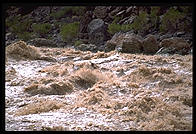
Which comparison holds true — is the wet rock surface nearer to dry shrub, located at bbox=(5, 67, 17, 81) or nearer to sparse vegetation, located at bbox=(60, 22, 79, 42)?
dry shrub, located at bbox=(5, 67, 17, 81)

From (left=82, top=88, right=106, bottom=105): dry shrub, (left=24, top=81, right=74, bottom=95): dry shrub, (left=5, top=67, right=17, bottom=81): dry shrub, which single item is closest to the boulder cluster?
(left=5, top=67, right=17, bottom=81): dry shrub

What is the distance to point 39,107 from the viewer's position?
8180 mm

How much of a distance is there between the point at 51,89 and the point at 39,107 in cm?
194

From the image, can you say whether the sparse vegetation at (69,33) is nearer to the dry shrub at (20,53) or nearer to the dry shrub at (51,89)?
the dry shrub at (20,53)

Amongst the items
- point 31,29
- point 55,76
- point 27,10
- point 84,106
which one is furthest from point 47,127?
point 27,10

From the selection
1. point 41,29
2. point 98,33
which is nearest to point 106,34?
point 98,33

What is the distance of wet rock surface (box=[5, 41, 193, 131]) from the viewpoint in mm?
6781

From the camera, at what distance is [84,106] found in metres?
8.34

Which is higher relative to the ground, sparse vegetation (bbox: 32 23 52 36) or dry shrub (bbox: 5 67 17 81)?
dry shrub (bbox: 5 67 17 81)

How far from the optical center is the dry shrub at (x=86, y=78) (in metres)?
11.3

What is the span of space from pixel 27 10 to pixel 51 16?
132 inches

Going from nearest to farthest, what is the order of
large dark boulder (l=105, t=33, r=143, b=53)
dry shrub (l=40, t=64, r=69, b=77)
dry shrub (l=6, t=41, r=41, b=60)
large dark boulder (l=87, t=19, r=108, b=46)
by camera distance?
1. dry shrub (l=40, t=64, r=69, b=77)
2. dry shrub (l=6, t=41, r=41, b=60)
3. large dark boulder (l=105, t=33, r=143, b=53)
4. large dark boulder (l=87, t=19, r=108, b=46)

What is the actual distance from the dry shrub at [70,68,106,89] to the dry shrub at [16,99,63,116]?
8.52 feet

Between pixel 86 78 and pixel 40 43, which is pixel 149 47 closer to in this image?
pixel 40 43
